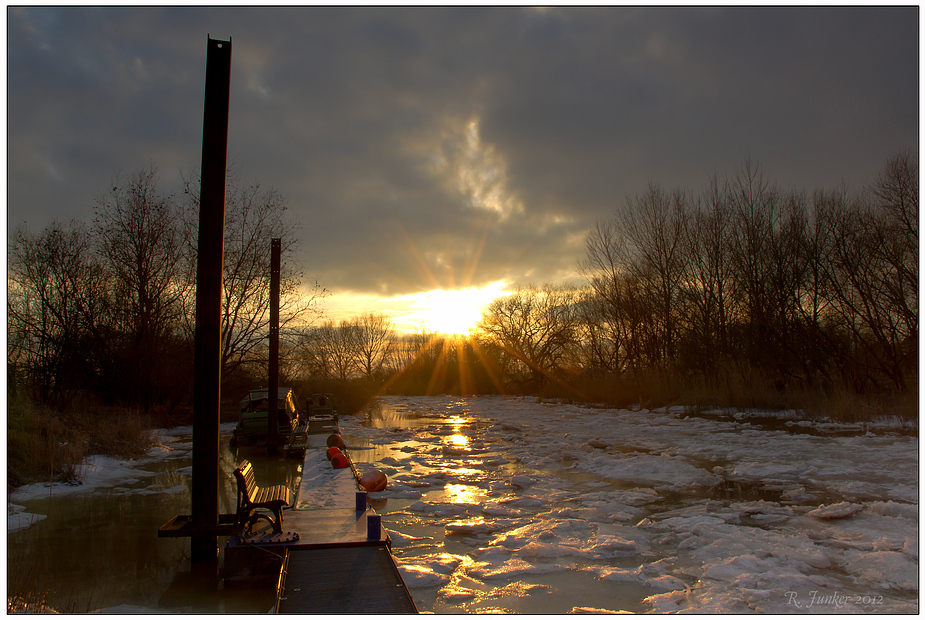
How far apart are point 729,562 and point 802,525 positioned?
2.01 m

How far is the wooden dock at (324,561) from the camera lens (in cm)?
402

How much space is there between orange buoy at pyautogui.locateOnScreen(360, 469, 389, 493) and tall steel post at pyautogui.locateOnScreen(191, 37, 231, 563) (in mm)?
3706

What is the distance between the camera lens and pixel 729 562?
5.30m

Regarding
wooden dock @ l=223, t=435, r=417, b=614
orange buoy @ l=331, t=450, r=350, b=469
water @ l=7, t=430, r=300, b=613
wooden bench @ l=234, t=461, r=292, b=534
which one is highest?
wooden bench @ l=234, t=461, r=292, b=534

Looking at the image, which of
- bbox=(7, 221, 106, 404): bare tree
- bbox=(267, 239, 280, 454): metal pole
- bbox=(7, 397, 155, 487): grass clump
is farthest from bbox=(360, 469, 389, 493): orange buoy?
bbox=(7, 221, 106, 404): bare tree

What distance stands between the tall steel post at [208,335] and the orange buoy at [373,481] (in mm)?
3706

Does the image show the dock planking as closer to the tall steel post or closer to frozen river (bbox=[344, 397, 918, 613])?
Result: frozen river (bbox=[344, 397, 918, 613])

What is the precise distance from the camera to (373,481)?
29.9 ft

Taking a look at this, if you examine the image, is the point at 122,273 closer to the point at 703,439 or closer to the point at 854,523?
the point at 703,439

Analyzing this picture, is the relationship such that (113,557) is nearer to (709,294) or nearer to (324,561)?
(324,561)

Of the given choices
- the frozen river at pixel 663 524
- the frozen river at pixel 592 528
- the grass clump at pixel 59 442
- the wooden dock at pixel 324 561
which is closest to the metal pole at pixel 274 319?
the frozen river at pixel 592 528

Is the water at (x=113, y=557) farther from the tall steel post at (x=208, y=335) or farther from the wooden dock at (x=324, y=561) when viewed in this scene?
the tall steel post at (x=208, y=335)

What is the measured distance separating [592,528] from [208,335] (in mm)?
5069

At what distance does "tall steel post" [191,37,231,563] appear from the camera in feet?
17.6
